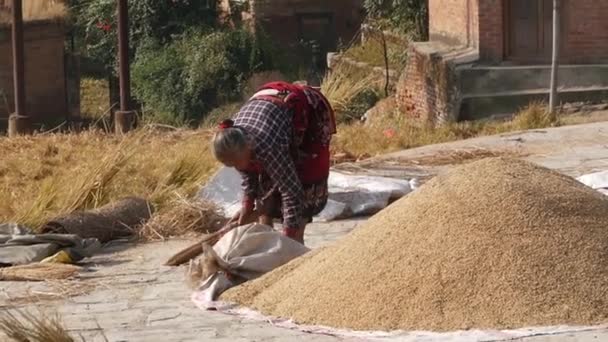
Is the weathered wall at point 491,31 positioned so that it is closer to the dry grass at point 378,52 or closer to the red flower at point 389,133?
the red flower at point 389,133

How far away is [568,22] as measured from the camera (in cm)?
1628

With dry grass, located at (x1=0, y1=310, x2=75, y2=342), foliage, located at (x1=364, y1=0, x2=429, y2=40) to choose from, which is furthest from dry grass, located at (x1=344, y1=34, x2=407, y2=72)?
dry grass, located at (x1=0, y1=310, x2=75, y2=342)

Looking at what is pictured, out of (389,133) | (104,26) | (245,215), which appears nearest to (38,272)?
(245,215)

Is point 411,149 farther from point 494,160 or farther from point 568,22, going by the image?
point 494,160

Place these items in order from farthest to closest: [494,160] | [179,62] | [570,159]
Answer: [179,62] < [570,159] < [494,160]

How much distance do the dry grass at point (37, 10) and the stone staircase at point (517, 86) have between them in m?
9.39

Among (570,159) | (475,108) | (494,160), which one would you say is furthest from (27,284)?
(475,108)

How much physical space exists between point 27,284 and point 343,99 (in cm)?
1024

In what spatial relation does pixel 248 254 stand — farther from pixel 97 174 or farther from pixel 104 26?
pixel 104 26

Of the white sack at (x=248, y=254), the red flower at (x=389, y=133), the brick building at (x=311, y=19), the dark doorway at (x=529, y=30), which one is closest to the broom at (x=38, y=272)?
the white sack at (x=248, y=254)

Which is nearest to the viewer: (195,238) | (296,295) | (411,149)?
(296,295)

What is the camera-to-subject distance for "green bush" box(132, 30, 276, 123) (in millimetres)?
23859

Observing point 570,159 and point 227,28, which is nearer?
point 570,159

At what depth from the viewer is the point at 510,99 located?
15812 millimetres
